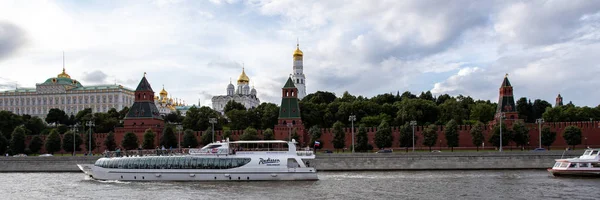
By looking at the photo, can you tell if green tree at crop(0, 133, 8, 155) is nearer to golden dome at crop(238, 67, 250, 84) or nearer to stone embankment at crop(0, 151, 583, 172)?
stone embankment at crop(0, 151, 583, 172)

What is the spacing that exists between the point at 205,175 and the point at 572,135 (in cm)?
4347

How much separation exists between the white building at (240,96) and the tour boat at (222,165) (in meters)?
119

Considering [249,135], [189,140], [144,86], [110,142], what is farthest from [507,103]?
[110,142]

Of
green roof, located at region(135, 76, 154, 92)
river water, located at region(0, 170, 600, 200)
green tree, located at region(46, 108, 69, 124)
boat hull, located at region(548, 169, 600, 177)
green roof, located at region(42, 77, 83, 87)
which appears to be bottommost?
river water, located at region(0, 170, 600, 200)

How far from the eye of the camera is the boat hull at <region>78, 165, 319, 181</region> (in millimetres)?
43719

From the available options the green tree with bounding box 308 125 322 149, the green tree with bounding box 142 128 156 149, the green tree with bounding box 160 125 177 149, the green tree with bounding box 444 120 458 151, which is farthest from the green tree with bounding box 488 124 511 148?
the green tree with bounding box 142 128 156 149

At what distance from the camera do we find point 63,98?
155 metres

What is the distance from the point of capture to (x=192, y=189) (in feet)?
131

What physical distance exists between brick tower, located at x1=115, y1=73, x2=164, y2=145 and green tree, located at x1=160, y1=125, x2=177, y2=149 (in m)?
2.45

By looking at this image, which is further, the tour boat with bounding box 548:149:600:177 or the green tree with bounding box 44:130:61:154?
the green tree with bounding box 44:130:61:154

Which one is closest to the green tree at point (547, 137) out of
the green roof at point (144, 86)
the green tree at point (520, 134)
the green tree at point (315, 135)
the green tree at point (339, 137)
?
the green tree at point (520, 134)

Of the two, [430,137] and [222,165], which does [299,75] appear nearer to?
[430,137]

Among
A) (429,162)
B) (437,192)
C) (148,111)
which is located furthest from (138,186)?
(148,111)

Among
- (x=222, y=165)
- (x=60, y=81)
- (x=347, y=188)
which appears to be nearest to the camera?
(x=347, y=188)
